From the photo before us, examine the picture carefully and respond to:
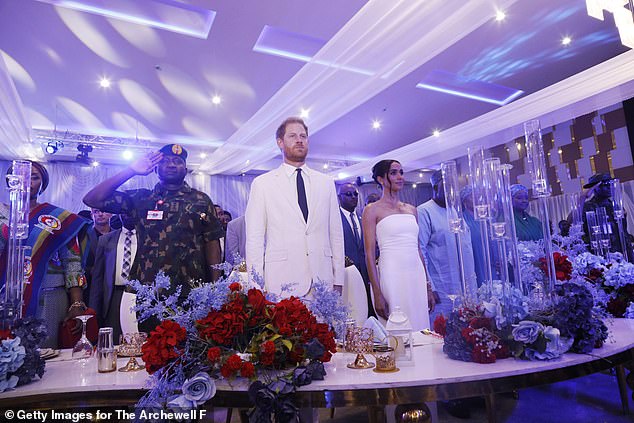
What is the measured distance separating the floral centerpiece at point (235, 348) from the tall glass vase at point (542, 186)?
91 cm

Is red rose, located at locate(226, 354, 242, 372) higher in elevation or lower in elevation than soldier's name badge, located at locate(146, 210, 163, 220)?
lower

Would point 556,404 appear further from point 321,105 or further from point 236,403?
point 321,105

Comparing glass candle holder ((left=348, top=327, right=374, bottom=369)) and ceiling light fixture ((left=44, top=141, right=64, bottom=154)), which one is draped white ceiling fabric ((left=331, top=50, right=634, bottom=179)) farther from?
ceiling light fixture ((left=44, top=141, right=64, bottom=154))

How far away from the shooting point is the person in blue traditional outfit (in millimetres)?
2410

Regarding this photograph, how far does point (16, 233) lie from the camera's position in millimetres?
1747

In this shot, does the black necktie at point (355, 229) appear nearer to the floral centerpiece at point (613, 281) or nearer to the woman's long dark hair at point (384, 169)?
the woman's long dark hair at point (384, 169)

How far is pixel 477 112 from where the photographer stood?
27.7 feet

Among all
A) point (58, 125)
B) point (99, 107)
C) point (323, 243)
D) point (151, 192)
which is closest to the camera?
point (323, 243)

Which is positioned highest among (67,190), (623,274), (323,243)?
(67,190)

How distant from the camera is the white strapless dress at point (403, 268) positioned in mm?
2900

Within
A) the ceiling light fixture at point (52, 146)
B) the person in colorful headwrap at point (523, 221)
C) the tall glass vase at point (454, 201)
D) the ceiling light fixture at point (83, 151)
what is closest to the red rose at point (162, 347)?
the tall glass vase at point (454, 201)

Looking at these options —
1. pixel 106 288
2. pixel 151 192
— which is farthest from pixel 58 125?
pixel 151 192


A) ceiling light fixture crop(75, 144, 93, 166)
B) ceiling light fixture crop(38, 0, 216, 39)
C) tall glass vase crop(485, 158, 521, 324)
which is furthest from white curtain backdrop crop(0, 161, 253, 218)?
tall glass vase crop(485, 158, 521, 324)

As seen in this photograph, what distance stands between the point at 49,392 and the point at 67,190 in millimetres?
8727
